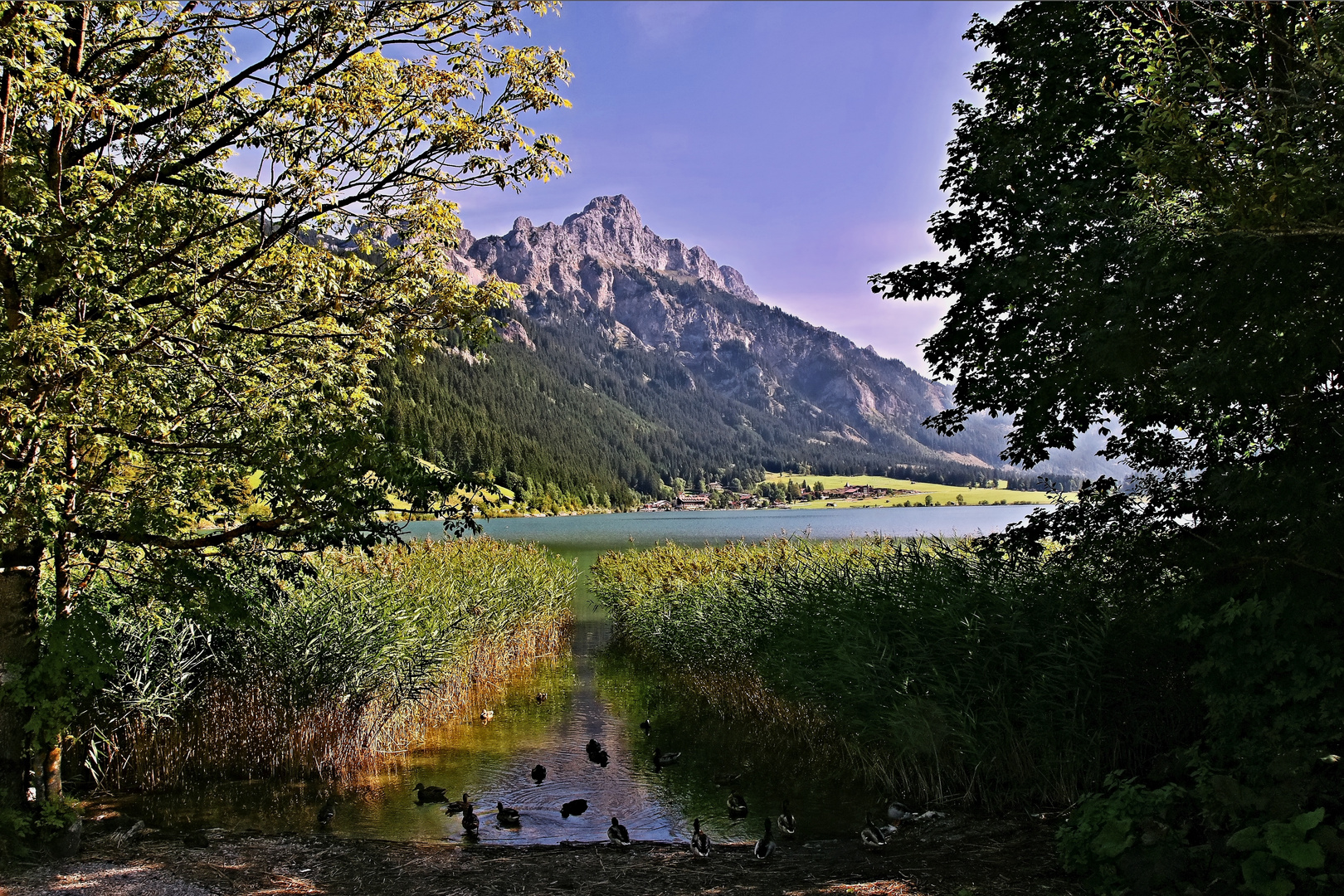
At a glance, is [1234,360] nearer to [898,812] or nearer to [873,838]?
[873,838]

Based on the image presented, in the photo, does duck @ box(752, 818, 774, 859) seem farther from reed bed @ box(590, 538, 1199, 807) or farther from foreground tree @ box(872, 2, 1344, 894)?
foreground tree @ box(872, 2, 1344, 894)

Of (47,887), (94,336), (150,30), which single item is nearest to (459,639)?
(47,887)

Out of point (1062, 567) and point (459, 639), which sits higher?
point (1062, 567)

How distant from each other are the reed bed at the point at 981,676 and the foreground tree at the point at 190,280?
5584 millimetres

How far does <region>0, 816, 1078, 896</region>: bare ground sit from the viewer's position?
18.8ft

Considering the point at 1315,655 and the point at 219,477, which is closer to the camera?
the point at 1315,655

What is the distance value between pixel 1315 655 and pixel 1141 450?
11.0 ft

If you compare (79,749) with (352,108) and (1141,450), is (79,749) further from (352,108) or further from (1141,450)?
(1141,450)

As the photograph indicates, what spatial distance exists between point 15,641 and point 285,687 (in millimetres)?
3971

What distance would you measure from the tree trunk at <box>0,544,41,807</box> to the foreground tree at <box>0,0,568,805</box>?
18 millimetres

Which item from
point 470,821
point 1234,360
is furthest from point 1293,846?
point 470,821

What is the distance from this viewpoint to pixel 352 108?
20.4 feet

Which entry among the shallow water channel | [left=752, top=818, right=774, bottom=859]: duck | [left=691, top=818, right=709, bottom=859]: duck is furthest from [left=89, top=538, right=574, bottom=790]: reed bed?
[left=752, top=818, right=774, bottom=859]: duck

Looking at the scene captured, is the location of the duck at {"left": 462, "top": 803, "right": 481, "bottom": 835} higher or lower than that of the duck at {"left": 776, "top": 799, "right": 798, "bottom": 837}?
higher
